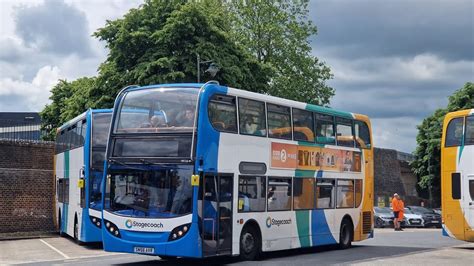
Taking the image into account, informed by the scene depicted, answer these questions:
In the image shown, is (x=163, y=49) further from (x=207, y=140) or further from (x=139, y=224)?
(x=139, y=224)

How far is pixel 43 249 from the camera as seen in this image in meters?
21.6

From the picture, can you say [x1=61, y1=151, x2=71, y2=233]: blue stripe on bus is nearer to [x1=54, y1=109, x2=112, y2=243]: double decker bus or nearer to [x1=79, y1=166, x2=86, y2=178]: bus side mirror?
[x1=54, y1=109, x2=112, y2=243]: double decker bus

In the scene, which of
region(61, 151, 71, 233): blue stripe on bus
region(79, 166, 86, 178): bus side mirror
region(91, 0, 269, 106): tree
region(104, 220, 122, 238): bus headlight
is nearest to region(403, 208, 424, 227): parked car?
region(91, 0, 269, 106): tree

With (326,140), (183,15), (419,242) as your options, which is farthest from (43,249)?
(183,15)

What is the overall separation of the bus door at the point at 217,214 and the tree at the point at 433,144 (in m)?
42.1

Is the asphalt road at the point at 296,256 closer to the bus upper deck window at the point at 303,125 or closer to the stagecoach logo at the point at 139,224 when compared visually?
the stagecoach logo at the point at 139,224

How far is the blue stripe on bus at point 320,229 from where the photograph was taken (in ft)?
62.4

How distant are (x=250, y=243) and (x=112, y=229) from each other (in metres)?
3.44

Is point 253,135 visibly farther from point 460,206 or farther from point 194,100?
point 460,206

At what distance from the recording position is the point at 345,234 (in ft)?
69.0

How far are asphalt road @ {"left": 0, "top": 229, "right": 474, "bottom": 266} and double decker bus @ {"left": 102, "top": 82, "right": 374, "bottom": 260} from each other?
729 millimetres

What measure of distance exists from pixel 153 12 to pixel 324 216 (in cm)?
2001

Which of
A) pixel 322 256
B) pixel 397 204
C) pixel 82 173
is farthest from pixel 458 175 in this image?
pixel 82 173

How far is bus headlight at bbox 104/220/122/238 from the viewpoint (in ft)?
48.1
